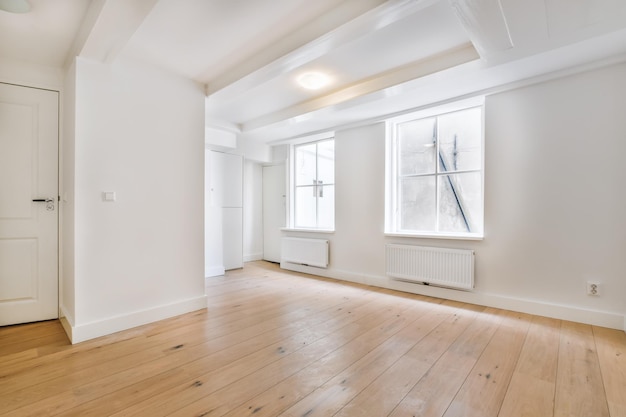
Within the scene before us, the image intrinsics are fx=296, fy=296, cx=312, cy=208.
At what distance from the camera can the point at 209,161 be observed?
513 cm

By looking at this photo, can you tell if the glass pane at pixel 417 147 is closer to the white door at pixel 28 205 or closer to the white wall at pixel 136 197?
the white wall at pixel 136 197

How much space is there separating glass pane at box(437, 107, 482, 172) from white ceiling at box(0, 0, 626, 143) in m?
0.41

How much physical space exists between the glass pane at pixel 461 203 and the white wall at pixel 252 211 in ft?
12.7

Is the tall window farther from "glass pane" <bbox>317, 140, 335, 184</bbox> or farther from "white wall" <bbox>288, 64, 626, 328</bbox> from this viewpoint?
"white wall" <bbox>288, 64, 626, 328</bbox>

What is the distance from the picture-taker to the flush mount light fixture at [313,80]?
318cm

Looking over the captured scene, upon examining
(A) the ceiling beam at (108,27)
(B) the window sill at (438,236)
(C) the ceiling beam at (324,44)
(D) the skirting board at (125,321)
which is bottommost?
(D) the skirting board at (125,321)

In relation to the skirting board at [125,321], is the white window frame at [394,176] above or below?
above

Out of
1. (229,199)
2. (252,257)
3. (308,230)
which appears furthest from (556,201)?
(252,257)

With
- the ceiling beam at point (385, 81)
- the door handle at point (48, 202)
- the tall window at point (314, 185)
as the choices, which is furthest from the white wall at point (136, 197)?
the tall window at point (314, 185)

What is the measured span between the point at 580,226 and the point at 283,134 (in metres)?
4.28

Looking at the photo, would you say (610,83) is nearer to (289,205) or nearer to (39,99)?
(289,205)

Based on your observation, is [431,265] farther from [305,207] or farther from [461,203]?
[305,207]

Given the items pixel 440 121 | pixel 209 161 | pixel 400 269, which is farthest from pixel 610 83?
pixel 209 161

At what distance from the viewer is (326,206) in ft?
17.5
